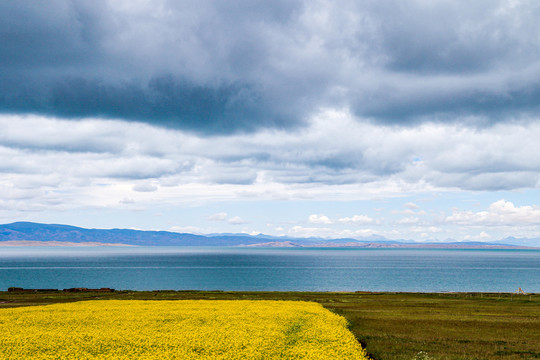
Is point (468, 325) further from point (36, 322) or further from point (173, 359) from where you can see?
point (36, 322)

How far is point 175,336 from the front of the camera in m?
30.1

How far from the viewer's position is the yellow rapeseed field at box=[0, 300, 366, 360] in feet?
82.6

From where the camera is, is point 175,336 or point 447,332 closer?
point 175,336

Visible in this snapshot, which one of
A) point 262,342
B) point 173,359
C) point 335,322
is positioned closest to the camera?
point 173,359

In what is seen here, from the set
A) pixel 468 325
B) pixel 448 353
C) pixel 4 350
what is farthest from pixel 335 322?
pixel 4 350

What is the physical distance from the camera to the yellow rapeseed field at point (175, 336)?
25172 millimetres

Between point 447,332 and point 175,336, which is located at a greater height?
point 175,336

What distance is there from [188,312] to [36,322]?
529 inches

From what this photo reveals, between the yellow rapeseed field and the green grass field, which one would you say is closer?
the yellow rapeseed field

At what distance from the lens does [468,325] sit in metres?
42.9

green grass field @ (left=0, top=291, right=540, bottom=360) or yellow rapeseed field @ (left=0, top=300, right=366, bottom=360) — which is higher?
yellow rapeseed field @ (left=0, top=300, right=366, bottom=360)

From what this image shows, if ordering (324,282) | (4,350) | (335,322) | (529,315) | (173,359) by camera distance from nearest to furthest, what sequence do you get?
(173,359), (4,350), (335,322), (529,315), (324,282)

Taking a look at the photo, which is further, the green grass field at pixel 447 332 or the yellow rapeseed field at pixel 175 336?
the green grass field at pixel 447 332

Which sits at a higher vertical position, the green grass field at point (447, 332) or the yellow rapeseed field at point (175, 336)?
the yellow rapeseed field at point (175, 336)
